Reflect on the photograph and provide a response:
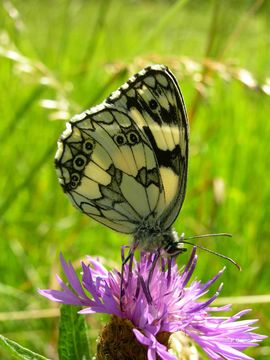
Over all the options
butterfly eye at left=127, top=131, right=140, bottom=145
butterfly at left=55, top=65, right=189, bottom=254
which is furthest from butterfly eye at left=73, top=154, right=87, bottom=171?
butterfly eye at left=127, top=131, right=140, bottom=145

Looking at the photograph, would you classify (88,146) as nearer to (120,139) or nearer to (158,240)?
(120,139)

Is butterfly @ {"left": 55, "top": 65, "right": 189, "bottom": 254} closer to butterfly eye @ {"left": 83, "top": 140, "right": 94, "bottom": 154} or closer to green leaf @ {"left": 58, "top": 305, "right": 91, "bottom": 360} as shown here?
butterfly eye @ {"left": 83, "top": 140, "right": 94, "bottom": 154}

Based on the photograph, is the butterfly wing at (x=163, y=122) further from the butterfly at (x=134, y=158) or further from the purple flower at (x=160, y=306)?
the purple flower at (x=160, y=306)

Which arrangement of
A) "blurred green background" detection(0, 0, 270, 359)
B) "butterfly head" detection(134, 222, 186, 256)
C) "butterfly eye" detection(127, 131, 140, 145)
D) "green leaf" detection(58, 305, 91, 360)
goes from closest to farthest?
"green leaf" detection(58, 305, 91, 360) < "butterfly head" detection(134, 222, 186, 256) < "butterfly eye" detection(127, 131, 140, 145) < "blurred green background" detection(0, 0, 270, 359)

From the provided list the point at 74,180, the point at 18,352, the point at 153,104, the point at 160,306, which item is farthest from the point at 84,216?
the point at 18,352

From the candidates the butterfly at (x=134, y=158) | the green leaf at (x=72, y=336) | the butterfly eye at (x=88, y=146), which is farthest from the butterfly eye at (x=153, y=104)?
the green leaf at (x=72, y=336)

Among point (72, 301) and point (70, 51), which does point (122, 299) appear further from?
point (70, 51)
